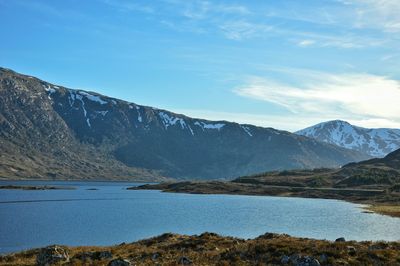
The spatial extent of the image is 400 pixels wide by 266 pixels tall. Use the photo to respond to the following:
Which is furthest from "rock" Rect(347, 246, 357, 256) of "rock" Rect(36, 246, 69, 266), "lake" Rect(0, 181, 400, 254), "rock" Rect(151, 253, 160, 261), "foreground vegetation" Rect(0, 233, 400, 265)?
"lake" Rect(0, 181, 400, 254)

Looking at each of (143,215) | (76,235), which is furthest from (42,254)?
(143,215)

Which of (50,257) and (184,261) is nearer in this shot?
(184,261)

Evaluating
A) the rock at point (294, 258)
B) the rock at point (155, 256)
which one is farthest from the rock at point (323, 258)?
the rock at point (155, 256)

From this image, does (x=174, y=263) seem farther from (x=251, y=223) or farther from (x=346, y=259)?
(x=251, y=223)

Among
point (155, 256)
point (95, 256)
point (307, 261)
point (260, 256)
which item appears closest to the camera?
point (307, 261)

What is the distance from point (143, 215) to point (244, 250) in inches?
4139

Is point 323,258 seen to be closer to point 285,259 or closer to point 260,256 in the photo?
point 285,259

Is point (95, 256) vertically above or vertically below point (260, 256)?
below

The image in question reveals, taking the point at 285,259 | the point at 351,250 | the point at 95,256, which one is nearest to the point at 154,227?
the point at 95,256

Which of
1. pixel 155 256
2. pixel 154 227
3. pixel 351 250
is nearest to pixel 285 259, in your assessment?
pixel 351 250

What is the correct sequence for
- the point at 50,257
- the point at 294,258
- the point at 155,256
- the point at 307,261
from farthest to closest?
1. the point at 155,256
2. the point at 50,257
3. the point at 294,258
4. the point at 307,261

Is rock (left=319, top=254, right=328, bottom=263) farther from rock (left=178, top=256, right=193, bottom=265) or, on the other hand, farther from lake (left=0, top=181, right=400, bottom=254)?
lake (left=0, top=181, right=400, bottom=254)

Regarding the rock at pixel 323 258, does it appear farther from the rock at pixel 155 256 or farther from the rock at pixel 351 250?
the rock at pixel 155 256

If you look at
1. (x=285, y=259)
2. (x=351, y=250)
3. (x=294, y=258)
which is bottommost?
(x=285, y=259)
